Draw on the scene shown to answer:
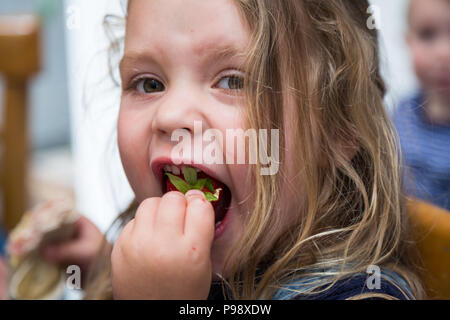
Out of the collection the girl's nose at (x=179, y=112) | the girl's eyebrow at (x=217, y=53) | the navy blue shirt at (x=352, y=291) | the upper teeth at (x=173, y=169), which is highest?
the girl's eyebrow at (x=217, y=53)

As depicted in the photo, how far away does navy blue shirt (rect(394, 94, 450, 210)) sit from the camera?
548 mm

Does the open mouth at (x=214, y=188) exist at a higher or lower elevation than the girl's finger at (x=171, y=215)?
higher

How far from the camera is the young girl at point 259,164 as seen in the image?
1.30ft

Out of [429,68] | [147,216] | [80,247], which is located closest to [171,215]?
[147,216]

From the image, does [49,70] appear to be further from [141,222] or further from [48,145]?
[141,222]

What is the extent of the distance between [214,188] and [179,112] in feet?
0.22

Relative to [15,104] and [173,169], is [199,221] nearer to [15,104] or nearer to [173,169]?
[173,169]

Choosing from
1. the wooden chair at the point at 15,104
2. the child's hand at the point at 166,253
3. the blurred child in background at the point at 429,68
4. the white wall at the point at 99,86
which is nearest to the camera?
the child's hand at the point at 166,253

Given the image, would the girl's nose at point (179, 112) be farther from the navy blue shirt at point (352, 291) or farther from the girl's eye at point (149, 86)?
the navy blue shirt at point (352, 291)

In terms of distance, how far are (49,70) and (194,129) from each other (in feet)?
4.59

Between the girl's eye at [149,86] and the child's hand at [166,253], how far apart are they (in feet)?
0.31

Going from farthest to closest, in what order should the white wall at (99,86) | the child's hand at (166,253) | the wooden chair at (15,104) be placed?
the wooden chair at (15,104)
the white wall at (99,86)
the child's hand at (166,253)

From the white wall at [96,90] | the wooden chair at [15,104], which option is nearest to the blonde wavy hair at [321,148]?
the white wall at [96,90]

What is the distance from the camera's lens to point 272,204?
0.44m
